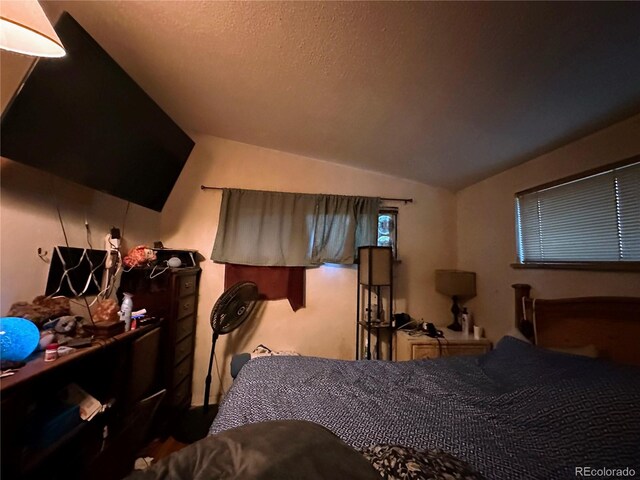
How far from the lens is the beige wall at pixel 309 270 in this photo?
2525 mm

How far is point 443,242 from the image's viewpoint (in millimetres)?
2844

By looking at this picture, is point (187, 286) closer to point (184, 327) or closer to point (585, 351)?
point (184, 327)

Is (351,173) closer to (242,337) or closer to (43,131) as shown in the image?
(242,337)

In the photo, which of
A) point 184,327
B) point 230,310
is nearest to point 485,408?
point 230,310

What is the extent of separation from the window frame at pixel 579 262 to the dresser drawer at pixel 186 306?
109 inches

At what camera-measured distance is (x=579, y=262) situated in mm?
1565

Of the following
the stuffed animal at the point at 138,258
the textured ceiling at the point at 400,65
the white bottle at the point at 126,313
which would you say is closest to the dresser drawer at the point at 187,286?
the stuffed animal at the point at 138,258

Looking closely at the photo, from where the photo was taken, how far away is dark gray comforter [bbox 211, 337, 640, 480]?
0.85 meters

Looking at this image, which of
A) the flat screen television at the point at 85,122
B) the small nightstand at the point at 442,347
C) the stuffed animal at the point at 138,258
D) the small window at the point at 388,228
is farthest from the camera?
the small window at the point at 388,228

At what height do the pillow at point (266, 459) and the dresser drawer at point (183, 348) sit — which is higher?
the pillow at point (266, 459)

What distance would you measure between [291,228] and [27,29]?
1.96m

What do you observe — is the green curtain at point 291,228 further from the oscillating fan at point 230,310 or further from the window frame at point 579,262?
the window frame at point 579,262

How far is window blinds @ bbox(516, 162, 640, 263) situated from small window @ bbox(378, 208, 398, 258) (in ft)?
3.57

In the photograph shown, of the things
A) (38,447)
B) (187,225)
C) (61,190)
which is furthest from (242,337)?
(61,190)
